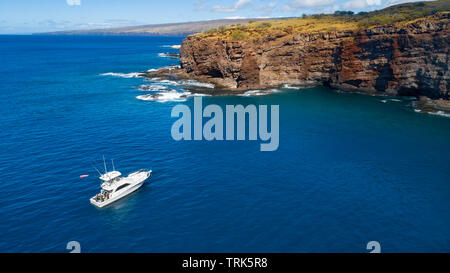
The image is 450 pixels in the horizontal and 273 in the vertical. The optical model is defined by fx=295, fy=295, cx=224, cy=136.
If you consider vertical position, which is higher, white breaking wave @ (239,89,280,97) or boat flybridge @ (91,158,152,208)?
white breaking wave @ (239,89,280,97)

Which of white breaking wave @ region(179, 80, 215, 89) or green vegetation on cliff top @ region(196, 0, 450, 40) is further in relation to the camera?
white breaking wave @ region(179, 80, 215, 89)

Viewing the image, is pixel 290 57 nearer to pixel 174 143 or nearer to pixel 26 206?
pixel 174 143

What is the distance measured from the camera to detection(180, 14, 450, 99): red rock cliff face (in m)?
84.8

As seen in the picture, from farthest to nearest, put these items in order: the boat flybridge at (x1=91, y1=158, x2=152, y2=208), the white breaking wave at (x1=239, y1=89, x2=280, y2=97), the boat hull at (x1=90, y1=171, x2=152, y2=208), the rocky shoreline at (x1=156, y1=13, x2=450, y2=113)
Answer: the white breaking wave at (x1=239, y1=89, x2=280, y2=97) → the rocky shoreline at (x1=156, y1=13, x2=450, y2=113) → the boat flybridge at (x1=91, y1=158, x2=152, y2=208) → the boat hull at (x1=90, y1=171, x2=152, y2=208)

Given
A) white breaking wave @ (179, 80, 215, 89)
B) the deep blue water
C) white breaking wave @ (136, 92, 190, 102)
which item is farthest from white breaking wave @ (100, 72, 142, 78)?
the deep blue water

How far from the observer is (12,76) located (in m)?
137

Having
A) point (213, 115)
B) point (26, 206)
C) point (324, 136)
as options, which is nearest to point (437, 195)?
point (324, 136)

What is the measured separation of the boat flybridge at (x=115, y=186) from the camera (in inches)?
1618

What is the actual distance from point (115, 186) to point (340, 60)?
91.4 metres

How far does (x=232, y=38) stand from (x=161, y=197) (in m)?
83.3

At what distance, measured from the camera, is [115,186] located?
42.2 m

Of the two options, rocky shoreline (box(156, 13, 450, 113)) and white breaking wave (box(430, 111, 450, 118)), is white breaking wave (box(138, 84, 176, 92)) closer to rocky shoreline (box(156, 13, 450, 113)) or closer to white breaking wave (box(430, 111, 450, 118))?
rocky shoreline (box(156, 13, 450, 113))

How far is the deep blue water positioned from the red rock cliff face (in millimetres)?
17111

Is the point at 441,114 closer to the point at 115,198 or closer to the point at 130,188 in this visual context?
the point at 130,188
